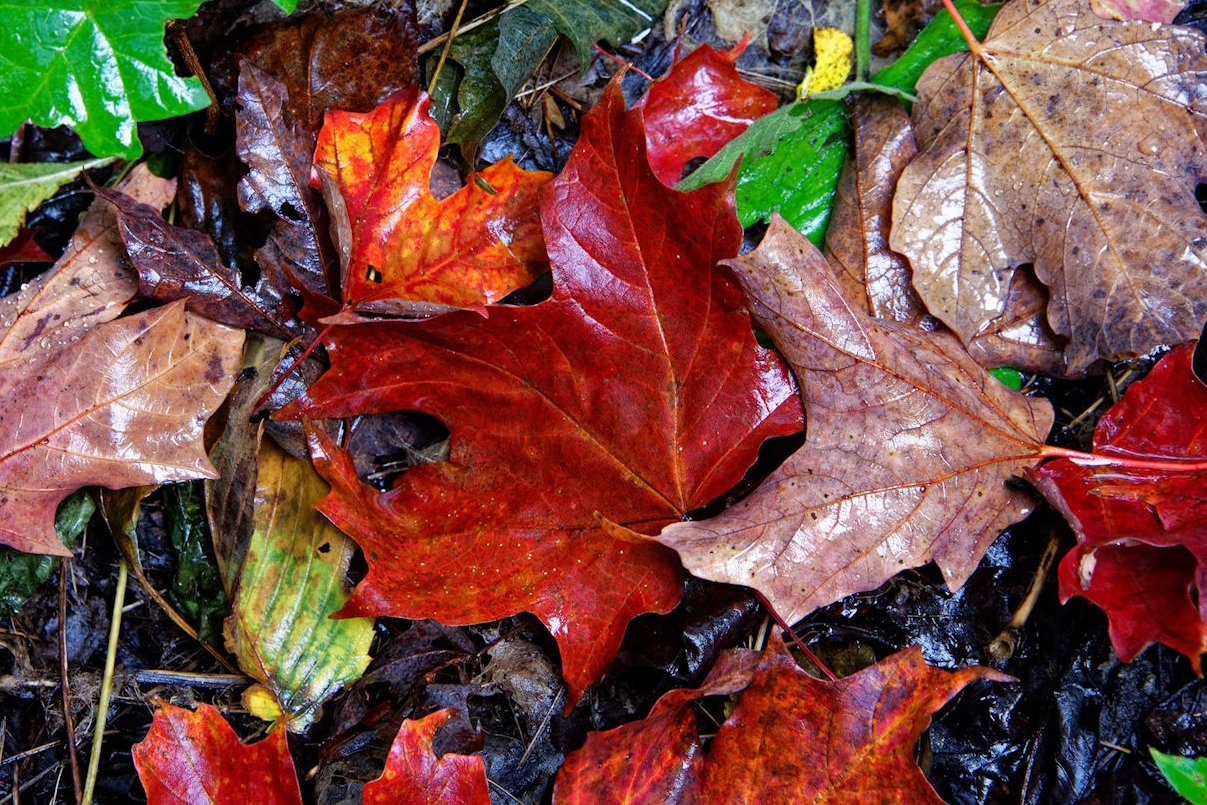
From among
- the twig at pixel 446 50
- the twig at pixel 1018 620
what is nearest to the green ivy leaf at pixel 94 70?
the twig at pixel 446 50

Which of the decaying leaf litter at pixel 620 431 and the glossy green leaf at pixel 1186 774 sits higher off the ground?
the decaying leaf litter at pixel 620 431

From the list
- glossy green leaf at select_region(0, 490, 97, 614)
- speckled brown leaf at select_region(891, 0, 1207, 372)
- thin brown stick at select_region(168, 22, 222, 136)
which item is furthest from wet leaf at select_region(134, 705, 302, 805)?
speckled brown leaf at select_region(891, 0, 1207, 372)

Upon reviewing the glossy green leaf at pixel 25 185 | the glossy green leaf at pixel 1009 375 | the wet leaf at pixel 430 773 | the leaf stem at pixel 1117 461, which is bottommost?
the wet leaf at pixel 430 773

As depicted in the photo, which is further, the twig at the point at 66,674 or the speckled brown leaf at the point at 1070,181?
the twig at the point at 66,674

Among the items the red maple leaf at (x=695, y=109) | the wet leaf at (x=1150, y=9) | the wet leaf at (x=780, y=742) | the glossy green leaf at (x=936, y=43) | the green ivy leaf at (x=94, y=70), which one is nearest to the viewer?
Result: the wet leaf at (x=780, y=742)

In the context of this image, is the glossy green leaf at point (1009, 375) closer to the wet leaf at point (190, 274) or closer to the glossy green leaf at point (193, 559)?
the wet leaf at point (190, 274)

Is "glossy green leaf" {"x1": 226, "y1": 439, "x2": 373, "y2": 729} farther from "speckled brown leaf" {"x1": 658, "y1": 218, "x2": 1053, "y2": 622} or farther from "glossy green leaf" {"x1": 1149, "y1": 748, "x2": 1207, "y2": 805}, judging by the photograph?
"glossy green leaf" {"x1": 1149, "y1": 748, "x2": 1207, "y2": 805}

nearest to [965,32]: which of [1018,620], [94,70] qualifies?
[1018,620]

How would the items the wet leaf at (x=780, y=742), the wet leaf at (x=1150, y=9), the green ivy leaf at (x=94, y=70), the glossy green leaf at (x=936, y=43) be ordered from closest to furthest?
the wet leaf at (x=780, y=742) → the green ivy leaf at (x=94, y=70) → the wet leaf at (x=1150, y=9) → the glossy green leaf at (x=936, y=43)
